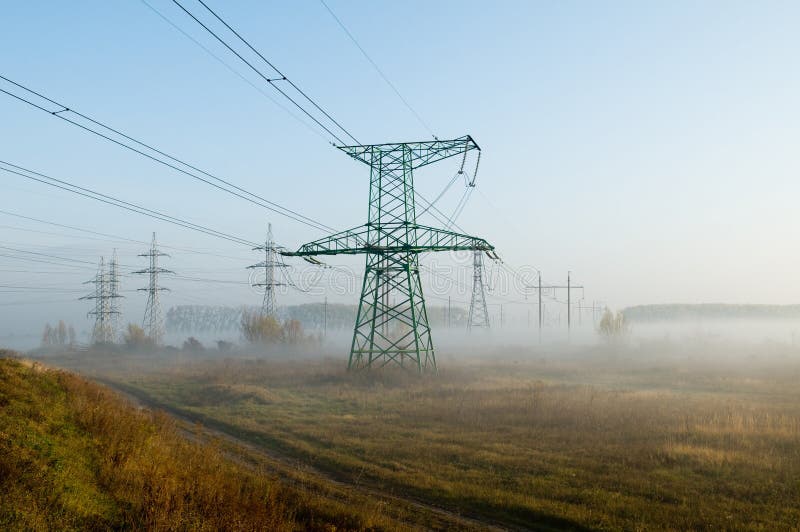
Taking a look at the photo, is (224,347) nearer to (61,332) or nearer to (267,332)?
(267,332)

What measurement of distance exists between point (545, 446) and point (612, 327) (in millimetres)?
81423

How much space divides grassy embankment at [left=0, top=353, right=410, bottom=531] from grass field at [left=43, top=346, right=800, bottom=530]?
2886mm

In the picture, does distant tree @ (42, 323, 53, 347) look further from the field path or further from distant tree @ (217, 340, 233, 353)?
the field path

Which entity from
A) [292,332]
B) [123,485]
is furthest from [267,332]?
[123,485]

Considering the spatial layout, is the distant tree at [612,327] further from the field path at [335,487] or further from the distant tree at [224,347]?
the field path at [335,487]

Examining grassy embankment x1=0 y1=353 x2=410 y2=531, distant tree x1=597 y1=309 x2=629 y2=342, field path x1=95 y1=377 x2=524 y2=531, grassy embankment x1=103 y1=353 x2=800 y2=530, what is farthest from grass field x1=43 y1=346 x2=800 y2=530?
distant tree x1=597 y1=309 x2=629 y2=342

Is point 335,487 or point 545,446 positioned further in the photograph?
point 545,446

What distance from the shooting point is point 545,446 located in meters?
16.1

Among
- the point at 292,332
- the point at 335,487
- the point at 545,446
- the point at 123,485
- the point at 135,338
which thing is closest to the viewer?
the point at 123,485

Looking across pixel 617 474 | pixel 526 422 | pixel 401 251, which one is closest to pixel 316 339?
pixel 401 251

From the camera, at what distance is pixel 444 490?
1162 cm

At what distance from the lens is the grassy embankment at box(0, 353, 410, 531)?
718 centimetres

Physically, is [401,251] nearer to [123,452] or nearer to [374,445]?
[374,445]

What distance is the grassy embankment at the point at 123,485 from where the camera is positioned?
7.18 meters
